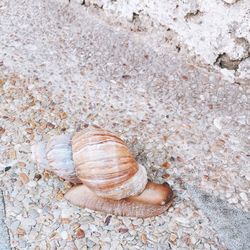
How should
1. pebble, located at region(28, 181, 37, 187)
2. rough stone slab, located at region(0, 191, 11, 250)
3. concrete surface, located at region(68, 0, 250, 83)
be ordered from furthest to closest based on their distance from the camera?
concrete surface, located at region(68, 0, 250, 83) → pebble, located at region(28, 181, 37, 187) → rough stone slab, located at region(0, 191, 11, 250)

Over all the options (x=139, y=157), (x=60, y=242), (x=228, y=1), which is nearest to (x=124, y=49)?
(x=228, y=1)

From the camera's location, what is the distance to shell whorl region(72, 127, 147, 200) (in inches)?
73.9

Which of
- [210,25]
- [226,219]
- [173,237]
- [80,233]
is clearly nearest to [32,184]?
[80,233]

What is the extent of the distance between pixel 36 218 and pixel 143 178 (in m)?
0.42

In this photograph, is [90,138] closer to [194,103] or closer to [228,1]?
[194,103]

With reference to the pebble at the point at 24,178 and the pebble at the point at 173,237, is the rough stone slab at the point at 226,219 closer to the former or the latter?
the pebble at the point at 173,237

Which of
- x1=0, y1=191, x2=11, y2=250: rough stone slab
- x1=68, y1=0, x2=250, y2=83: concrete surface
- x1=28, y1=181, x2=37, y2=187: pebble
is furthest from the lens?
x1=68, y1=0, x2=250, y2=83: concrete surface

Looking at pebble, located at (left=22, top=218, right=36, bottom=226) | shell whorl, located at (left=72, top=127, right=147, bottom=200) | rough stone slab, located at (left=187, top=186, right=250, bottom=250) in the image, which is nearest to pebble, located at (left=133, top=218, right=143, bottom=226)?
shell whorl, located at (left=72, top=127, right=147, bottom=200)

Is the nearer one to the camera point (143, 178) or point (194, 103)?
point (143, 178)

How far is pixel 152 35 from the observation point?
294 centimetres

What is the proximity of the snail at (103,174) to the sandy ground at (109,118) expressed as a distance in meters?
0.05

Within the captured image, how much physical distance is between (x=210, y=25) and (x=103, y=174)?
119 centimetres

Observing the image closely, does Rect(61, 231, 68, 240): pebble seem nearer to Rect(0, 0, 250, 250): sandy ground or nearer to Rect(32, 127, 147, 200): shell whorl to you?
Rect(0, 0, 250, 250): sandy ground

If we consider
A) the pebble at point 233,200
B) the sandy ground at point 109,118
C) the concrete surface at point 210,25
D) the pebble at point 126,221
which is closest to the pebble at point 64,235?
the sandy ground at point 109,118
